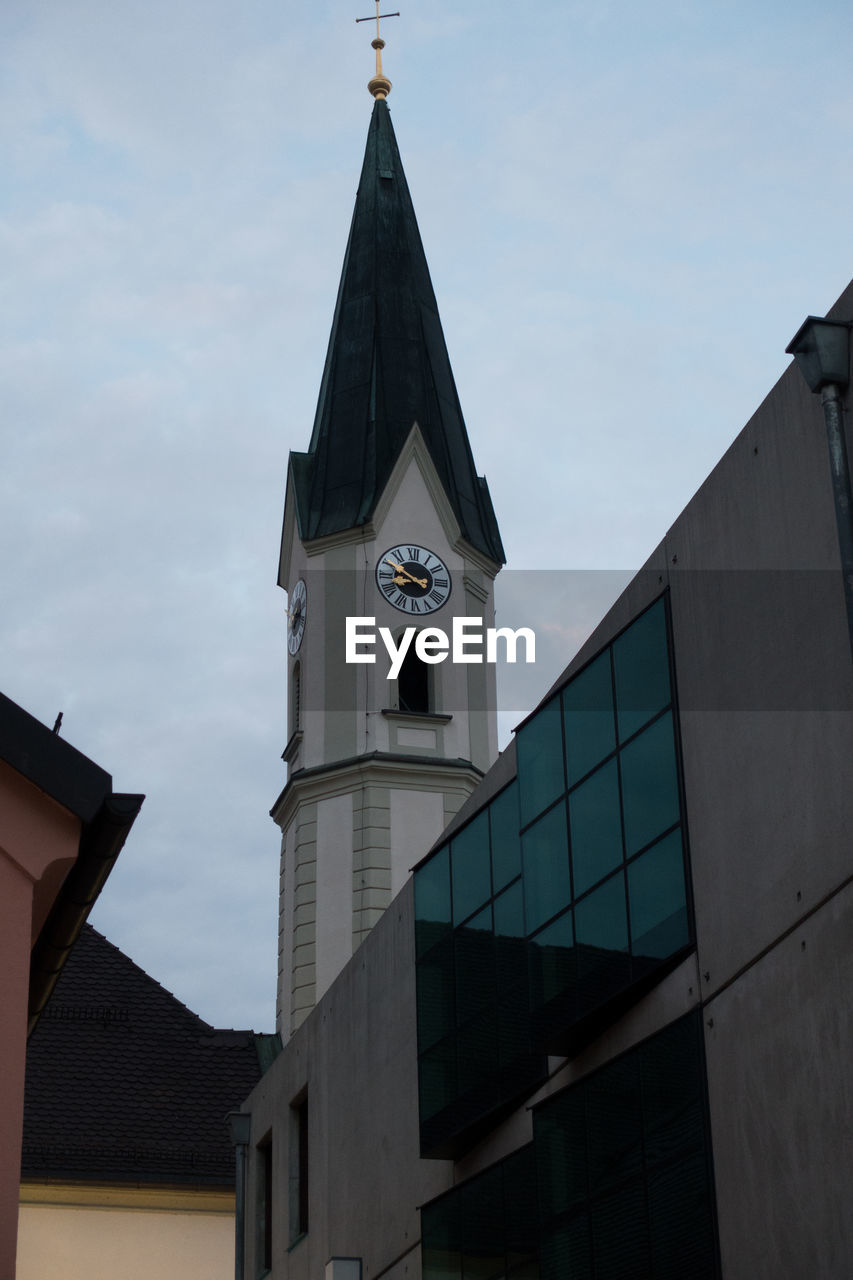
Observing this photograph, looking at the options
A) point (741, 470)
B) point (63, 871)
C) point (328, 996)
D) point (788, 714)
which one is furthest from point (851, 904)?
point (328, 996)

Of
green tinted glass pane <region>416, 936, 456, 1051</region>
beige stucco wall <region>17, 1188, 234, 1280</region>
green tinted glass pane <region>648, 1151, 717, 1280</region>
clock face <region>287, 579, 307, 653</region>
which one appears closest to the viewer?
green tinted glass pane <region>648, 1151, 717, 1280</region>

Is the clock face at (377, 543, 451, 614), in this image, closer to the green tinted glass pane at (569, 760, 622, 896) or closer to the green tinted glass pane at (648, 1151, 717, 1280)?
the green tinted glass pane at (569, 760, 622, 896)

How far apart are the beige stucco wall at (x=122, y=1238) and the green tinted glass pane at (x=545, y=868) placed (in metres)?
13.4

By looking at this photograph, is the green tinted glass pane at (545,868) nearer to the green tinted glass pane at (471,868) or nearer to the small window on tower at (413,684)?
the green tinted glass pane at (471,868)

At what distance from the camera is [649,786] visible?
17844 millimetres

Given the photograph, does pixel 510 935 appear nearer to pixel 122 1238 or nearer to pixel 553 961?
pixel 553 961

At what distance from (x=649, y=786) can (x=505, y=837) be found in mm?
3773

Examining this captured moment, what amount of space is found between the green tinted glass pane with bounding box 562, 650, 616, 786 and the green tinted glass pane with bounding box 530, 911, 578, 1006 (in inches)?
54.0

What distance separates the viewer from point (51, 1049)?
33531 mm

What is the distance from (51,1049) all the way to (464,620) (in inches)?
578

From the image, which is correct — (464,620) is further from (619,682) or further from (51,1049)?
(619,682)

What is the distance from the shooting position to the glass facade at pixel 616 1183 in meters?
16.2

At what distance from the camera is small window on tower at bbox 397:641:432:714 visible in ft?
143

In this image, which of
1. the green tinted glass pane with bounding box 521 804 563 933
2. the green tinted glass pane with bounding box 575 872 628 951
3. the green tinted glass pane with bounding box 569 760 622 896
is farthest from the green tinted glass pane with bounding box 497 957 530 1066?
the green tinted glass pane with bounding box 569 760 622 896
